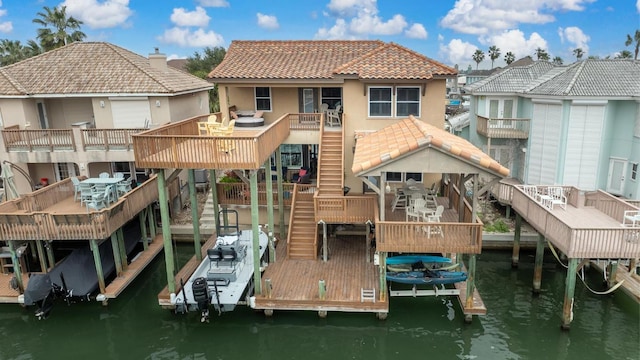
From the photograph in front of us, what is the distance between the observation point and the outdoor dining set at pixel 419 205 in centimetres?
1509

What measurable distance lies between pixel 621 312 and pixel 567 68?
13.5m

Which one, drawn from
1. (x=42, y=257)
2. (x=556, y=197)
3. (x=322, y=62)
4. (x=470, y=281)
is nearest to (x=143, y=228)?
(x=42, y=257)

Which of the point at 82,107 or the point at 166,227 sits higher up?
the point at 82,107

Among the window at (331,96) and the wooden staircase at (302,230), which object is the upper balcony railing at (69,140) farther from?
the window at (331,96)

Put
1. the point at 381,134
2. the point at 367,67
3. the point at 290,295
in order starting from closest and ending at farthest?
the point at 290,295
the point at 381,134
the point at 367,67

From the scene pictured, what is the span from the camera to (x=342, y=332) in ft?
47.4

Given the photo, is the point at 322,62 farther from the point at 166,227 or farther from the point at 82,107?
the point at 82,107

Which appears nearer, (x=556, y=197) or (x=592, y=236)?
(x=592, y=236)

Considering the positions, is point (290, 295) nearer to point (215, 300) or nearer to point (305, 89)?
point (215, 300)

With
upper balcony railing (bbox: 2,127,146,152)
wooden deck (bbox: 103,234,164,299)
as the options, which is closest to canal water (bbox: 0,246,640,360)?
wooden deck (bbox: 103,234,164,299)

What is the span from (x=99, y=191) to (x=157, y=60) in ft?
32.9

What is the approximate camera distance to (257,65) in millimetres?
21812

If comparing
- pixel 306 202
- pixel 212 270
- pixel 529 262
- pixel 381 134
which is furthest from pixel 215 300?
pixel 529 262

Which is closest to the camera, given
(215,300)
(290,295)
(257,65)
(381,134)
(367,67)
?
(215,300)
